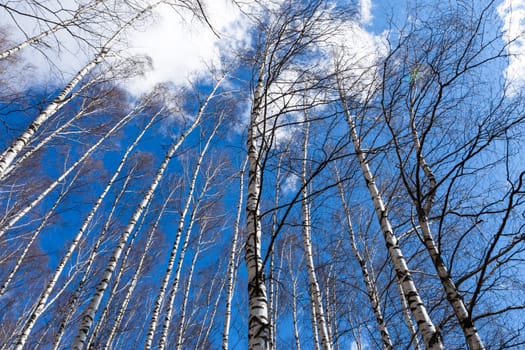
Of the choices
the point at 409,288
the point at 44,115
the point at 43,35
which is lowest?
the point at 409,288

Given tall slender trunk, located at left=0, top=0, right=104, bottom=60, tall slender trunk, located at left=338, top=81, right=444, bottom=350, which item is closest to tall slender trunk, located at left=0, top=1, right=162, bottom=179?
tall slender trunk, located at left=0, top=0, right=104, bottom=60

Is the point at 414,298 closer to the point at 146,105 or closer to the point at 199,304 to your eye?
the point at 146,105

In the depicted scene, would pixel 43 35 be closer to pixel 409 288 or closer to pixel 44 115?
pixel 44 115

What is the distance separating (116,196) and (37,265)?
18.7ft

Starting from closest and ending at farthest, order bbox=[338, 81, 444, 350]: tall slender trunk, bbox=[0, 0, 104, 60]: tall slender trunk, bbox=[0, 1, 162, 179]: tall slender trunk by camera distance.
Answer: bbox=[338, 81, 444, 350]: tall slender trunk, bbox=[0, 0, 104, 60]: tall slender trunk, bbox=[0, 1, 162, 179]: tall slender trunk

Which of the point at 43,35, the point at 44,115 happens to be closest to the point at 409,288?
the point at 44,115

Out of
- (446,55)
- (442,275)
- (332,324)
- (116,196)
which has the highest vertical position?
(116,196)

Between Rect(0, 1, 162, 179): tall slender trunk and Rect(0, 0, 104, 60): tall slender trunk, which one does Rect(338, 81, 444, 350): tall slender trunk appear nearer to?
Rect(0, 0, 104, 60): tall slender trunk

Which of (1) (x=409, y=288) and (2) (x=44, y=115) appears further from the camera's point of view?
(2) (x=44, y=115)

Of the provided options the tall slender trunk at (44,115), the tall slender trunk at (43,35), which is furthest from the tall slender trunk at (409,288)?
the tall slender trunk at (44,115)

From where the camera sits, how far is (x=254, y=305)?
1.57 meters

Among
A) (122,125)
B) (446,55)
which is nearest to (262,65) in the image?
(446,55)

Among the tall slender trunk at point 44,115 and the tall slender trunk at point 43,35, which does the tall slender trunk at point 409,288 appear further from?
the tall slender trunk at point 44,115

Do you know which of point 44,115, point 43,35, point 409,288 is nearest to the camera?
point 409,288
